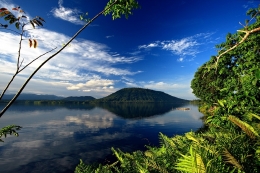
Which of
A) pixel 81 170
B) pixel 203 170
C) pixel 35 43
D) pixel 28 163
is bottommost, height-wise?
pixel 28 163

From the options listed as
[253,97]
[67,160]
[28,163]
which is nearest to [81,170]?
[253,97]

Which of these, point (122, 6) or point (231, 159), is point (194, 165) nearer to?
point (231, 159)

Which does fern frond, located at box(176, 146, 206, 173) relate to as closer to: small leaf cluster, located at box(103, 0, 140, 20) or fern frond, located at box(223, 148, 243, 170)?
fern frond, located at box(223, 148, 243, 170)

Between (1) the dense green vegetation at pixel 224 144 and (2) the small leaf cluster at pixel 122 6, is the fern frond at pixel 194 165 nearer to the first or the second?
(1) the dense green vegetation at pixel 224 144

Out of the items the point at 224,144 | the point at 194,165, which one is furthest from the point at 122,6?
the point at 224,144

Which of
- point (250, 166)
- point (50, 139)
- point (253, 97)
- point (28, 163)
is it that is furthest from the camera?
point (50, 139)

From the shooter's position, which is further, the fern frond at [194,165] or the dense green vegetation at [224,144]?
the dense green vegetation at [224,144]

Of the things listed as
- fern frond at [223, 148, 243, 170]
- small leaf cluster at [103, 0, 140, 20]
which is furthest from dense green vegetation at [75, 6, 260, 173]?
small leaf cluster at [103, 0, 140, 20]

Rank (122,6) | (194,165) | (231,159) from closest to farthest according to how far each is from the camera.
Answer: (194,165) → (231,159) → (122,6)

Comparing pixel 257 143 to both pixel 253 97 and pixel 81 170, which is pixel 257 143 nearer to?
pixel 253 97

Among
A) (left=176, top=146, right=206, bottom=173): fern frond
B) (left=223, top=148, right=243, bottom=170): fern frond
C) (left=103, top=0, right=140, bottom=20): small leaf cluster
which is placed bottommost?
(left=223, top=148, right=243, bottom=170): fern frond

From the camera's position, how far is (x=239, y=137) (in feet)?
12.9

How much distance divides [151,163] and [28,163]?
3111 centimetres

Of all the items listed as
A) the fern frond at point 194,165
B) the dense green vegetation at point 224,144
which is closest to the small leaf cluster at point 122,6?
the dense green vegetation at point 224,144
